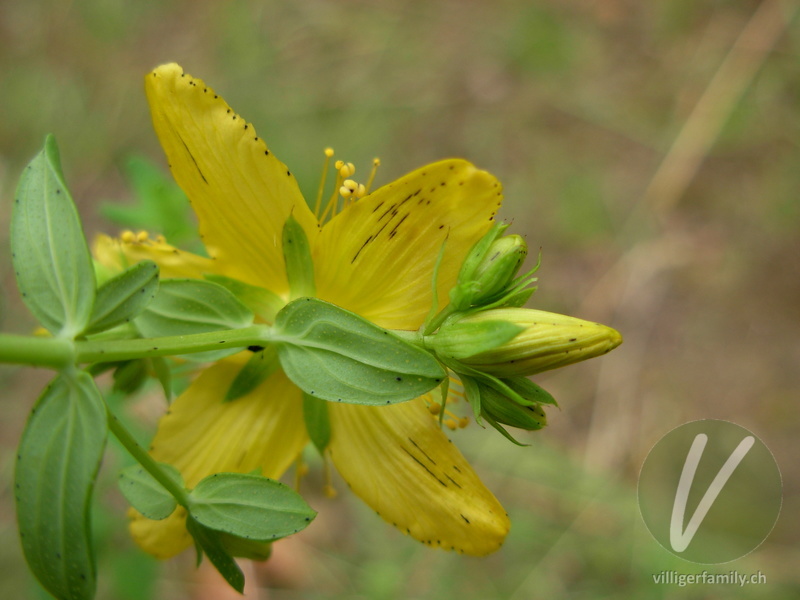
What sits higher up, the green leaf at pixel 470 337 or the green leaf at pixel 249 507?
the green leaf at pixel 470 337

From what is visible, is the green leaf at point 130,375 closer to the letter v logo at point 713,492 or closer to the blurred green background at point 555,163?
the blurred green background at point 555,163

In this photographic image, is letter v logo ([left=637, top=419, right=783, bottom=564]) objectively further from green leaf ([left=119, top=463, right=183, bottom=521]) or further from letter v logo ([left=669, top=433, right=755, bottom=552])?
green leaf ([left=119, top=463, right=183, bottom=521])

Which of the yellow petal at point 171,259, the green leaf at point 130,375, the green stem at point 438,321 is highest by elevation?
the green stem at point 438,321

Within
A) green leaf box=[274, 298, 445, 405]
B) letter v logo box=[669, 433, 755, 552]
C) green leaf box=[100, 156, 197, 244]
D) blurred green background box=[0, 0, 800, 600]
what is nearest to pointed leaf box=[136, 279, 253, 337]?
green leaf box=[274, 298, 445, 405]

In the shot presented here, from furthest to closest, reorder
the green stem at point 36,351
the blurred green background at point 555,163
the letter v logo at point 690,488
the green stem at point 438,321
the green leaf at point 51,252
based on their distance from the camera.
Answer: the blurred green background at point 555,163 → the letter v logo at point 690,488 → the green stem at point 438,321 → the green leaf at point 51,252 → the green stem at point 36,351

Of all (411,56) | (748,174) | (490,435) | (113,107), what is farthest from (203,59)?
(748,174)

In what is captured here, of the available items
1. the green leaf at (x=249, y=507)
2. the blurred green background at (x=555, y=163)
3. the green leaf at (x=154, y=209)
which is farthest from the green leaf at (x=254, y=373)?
the blurred green background at (x=555, y=163)
